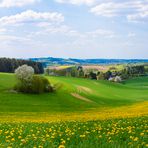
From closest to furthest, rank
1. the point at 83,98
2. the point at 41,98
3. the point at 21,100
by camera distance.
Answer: the point at 21,100 < the point at 41,98 < the point at 83,98

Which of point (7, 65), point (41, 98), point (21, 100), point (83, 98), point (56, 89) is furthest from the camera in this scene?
point (7, 65)

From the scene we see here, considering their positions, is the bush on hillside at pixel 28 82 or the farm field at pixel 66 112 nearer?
the farm field at pixel 66 112

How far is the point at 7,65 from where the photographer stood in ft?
583

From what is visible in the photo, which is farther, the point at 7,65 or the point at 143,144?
the point at 7,65

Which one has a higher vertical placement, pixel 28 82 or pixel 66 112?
pixel 28 82

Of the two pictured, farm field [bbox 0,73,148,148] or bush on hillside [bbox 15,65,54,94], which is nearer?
farm field [bbox 0,73,148,148]

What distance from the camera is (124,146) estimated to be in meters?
10.1

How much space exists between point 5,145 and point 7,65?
17019cm

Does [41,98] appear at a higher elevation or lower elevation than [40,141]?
lower

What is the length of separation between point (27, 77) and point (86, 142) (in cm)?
7091

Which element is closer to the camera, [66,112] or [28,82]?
[66,112]

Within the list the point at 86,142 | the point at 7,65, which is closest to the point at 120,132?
the point at 86,142

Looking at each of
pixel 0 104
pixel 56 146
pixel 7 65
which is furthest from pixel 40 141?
pixel 7 65

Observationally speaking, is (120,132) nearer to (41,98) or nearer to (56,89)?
(41,98)
